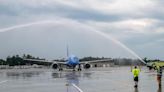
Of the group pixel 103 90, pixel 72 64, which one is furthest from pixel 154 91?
pixel 72 64

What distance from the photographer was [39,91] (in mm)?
24016

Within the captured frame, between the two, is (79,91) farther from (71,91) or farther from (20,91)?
(20,91)

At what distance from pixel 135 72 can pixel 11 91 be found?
939 cm

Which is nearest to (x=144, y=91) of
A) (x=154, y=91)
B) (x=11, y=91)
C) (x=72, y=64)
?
(x=154, y=91)

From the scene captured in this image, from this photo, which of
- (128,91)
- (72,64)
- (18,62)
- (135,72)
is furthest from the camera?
(18,62)

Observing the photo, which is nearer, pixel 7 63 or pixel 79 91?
pixel 79 91

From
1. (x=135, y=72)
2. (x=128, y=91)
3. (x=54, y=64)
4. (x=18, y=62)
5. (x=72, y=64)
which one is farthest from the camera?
(x=18, y=62)

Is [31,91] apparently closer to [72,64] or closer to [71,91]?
[71,91]

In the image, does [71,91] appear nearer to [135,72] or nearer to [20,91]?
[20,91]

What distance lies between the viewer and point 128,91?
23.7 meters

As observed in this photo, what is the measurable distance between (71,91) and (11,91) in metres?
3.89

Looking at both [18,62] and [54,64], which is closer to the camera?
[54,64]

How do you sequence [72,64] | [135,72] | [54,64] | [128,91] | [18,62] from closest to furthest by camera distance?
[128,91] → [135,72] → [72,64] → [54,64] → [18,62]

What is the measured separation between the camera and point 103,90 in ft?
80.9
